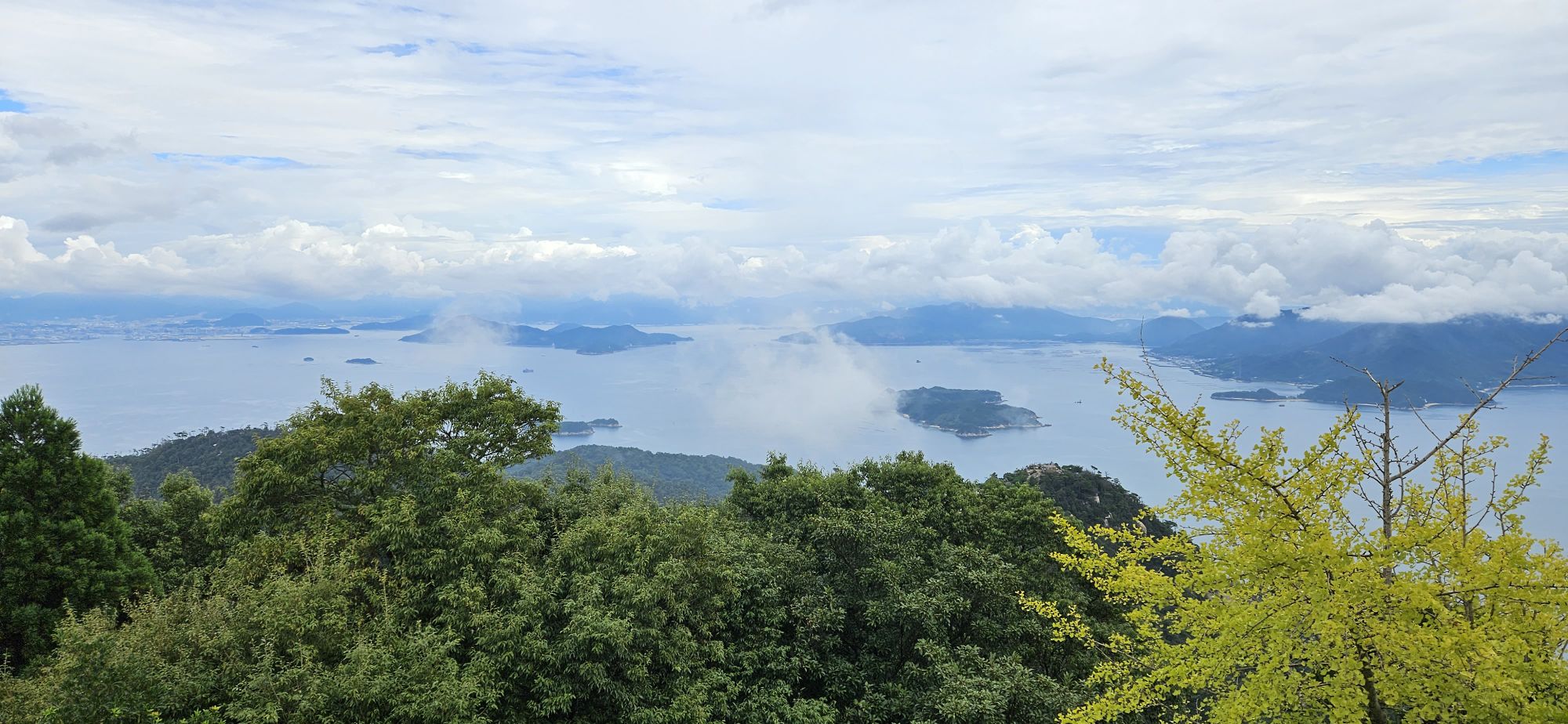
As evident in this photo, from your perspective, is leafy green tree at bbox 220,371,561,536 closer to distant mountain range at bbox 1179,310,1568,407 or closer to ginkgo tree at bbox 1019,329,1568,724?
ginkgo tree at bbox 1019,329,1568,724

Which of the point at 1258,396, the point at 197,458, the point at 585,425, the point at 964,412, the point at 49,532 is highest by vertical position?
the point at 49,532

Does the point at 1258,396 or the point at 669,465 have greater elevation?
the point at 1258,396

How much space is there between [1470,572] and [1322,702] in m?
1.66

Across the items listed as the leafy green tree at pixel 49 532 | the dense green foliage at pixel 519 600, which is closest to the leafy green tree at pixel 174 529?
the dense green foliage at pixel 519 600

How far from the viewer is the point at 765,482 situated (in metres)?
18.5

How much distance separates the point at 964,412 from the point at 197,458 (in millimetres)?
98134

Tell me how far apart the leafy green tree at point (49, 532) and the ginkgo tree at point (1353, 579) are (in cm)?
1534

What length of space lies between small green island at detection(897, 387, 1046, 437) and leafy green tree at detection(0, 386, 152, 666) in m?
105

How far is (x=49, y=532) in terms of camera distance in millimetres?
11867

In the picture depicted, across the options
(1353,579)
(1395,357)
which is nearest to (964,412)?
(1395,357)

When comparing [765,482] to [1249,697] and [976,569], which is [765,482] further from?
[1249,697]

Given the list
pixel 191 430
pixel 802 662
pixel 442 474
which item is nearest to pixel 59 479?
pixel 442 474

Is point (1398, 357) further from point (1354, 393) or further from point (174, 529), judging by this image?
point (174, 529)

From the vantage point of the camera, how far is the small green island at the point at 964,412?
112m
